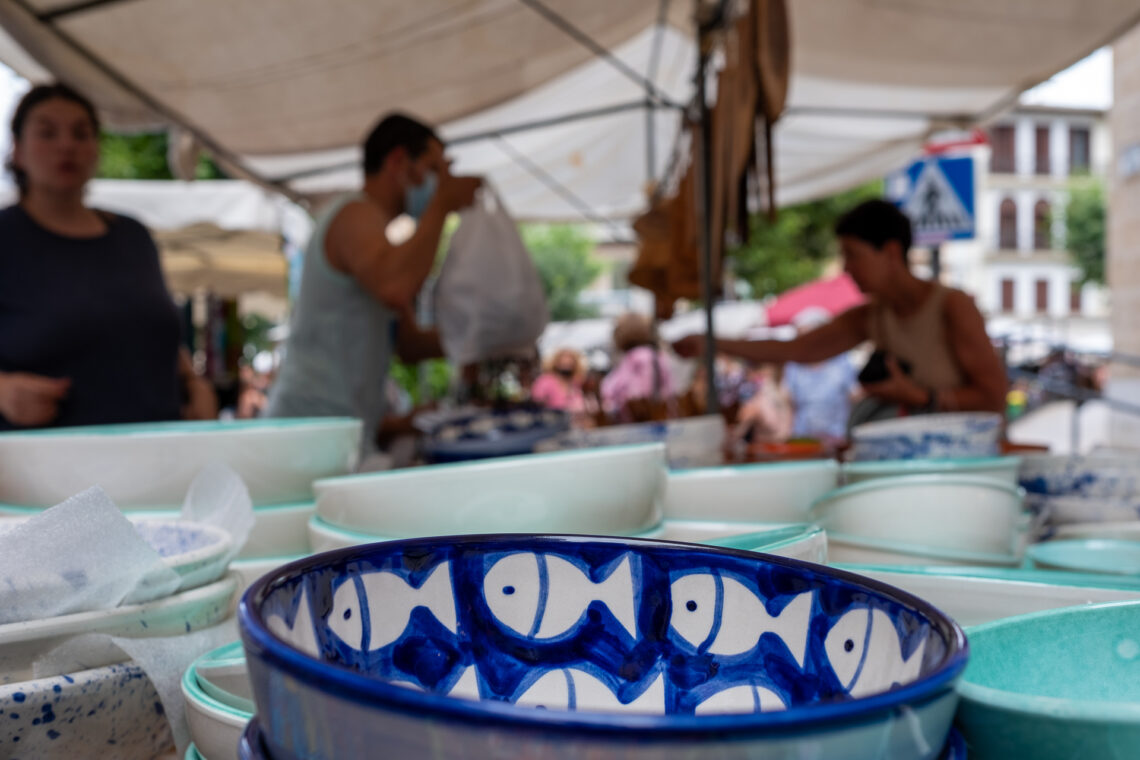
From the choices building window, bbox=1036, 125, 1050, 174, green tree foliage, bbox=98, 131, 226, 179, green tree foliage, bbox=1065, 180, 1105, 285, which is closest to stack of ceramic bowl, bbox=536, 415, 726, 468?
green tree foliage, bbox=98, 131, 226, 179

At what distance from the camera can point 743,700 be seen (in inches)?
15.8

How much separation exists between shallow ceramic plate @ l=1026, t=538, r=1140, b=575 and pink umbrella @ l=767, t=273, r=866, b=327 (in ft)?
32.8

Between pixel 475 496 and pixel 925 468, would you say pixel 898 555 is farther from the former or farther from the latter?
pixel 475 496

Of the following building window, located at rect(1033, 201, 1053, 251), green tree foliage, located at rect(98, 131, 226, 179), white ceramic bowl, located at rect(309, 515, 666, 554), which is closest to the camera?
white ceramic bowl, located at rect(309, 515, 666, 554)

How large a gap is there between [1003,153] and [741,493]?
4271 cm

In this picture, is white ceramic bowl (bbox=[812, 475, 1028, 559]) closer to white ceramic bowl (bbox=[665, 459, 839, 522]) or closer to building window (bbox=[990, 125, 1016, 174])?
white ceramic bowl (bbox=[665, 459, 839, 522])

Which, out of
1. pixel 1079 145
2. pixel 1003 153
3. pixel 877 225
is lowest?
pixel 877 225

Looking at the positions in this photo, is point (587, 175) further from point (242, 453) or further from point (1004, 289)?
point (1004, 289)

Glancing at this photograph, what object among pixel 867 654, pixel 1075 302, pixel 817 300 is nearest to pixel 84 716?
pixel 867 654

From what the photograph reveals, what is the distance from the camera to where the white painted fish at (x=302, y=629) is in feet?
1.12

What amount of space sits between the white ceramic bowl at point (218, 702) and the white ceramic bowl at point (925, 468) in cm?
66

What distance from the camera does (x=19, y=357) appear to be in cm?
165

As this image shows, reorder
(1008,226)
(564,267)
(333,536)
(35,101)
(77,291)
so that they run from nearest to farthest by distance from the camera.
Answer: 1. (333,536)
2. (77,291)
3. (35,101)
4. (564,267)
5. (1008,226)

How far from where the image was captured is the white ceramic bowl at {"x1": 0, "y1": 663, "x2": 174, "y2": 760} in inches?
17.5
